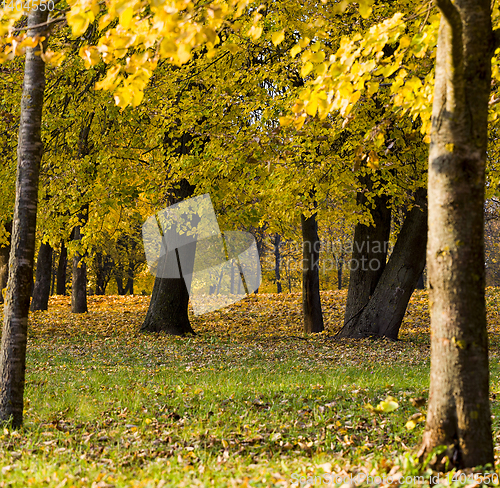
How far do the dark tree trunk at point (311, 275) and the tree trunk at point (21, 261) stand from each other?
8.75 meters

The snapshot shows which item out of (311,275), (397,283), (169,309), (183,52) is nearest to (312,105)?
(183,52)

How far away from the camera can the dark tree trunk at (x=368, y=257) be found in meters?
12.1

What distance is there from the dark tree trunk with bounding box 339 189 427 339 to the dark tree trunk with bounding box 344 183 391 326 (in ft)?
1.03

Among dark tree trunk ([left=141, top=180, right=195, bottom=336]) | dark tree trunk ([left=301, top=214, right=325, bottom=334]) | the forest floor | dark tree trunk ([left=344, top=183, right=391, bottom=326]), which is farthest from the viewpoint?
dark tree trunk ([left=301, top=214, right=325, bottom=334])

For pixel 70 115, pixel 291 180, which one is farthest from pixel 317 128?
pixel 70 115

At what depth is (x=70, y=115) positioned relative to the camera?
34.1 feet

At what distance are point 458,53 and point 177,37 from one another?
176 centimetres

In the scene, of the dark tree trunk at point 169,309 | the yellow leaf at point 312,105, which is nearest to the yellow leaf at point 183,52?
the yellow leaf at point 312,105

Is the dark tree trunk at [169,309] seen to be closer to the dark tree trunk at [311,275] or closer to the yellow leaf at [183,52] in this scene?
the dark tree trunk at [311,275]

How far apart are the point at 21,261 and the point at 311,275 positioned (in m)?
9.36

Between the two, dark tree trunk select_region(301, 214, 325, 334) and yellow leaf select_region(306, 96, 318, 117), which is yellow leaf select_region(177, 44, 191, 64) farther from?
dark tree trunk select_region(301, 214, 325, 334)

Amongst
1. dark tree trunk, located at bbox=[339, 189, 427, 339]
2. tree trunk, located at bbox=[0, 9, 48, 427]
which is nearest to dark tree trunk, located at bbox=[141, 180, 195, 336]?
dark tree trunk, located at bbox=[339, 189, 427, 339]

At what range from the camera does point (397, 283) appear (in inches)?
458

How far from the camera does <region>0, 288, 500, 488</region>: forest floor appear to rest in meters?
3.40
